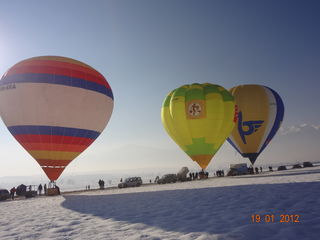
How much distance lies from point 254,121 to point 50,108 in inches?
959

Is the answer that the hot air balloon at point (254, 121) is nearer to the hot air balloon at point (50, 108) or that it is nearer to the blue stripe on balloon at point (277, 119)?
the blue stripe on balloon at point (277, 119)

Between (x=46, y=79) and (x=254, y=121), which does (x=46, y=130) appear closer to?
(x=46, y=79)

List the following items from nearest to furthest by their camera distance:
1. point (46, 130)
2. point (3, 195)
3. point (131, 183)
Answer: point (46, 130), point (3, 195), point (131, 183)

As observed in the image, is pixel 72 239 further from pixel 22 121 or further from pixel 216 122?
pixel 216 122

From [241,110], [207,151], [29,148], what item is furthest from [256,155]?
[29,148]

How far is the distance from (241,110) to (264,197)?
23452 millimetres

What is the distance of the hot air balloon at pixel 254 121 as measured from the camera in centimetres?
3316

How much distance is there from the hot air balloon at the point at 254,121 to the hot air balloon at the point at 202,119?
12.8 ft

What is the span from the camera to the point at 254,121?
33.2m

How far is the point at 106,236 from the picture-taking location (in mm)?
7688

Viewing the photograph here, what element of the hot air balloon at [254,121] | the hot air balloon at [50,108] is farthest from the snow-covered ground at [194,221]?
the hot air balloon at [254,121]
